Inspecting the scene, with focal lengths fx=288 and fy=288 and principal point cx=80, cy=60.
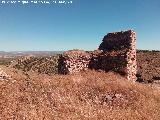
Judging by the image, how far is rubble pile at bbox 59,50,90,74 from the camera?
19.3m

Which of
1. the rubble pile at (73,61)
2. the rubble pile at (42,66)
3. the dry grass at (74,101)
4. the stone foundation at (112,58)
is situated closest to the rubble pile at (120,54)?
the stone foundation at (112,58)

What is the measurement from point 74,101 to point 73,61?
33.1 ft

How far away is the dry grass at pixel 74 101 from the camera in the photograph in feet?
24.5

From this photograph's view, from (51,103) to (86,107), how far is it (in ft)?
3.70

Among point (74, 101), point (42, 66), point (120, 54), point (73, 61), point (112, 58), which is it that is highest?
point (120, 54)

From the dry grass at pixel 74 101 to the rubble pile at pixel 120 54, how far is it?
4.78 m

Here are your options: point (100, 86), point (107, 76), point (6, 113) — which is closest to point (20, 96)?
point (6, 113)

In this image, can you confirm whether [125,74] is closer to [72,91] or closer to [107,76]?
[107,76]

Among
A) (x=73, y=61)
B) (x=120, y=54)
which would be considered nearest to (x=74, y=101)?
(x=73, y=61)

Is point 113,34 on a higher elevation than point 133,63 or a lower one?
higher

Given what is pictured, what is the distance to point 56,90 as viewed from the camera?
405 inches

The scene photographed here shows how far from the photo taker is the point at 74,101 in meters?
9.47

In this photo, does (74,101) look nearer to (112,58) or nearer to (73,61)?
(73,61)

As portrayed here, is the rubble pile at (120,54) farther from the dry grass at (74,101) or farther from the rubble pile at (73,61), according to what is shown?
the dry grass at (74,101)
